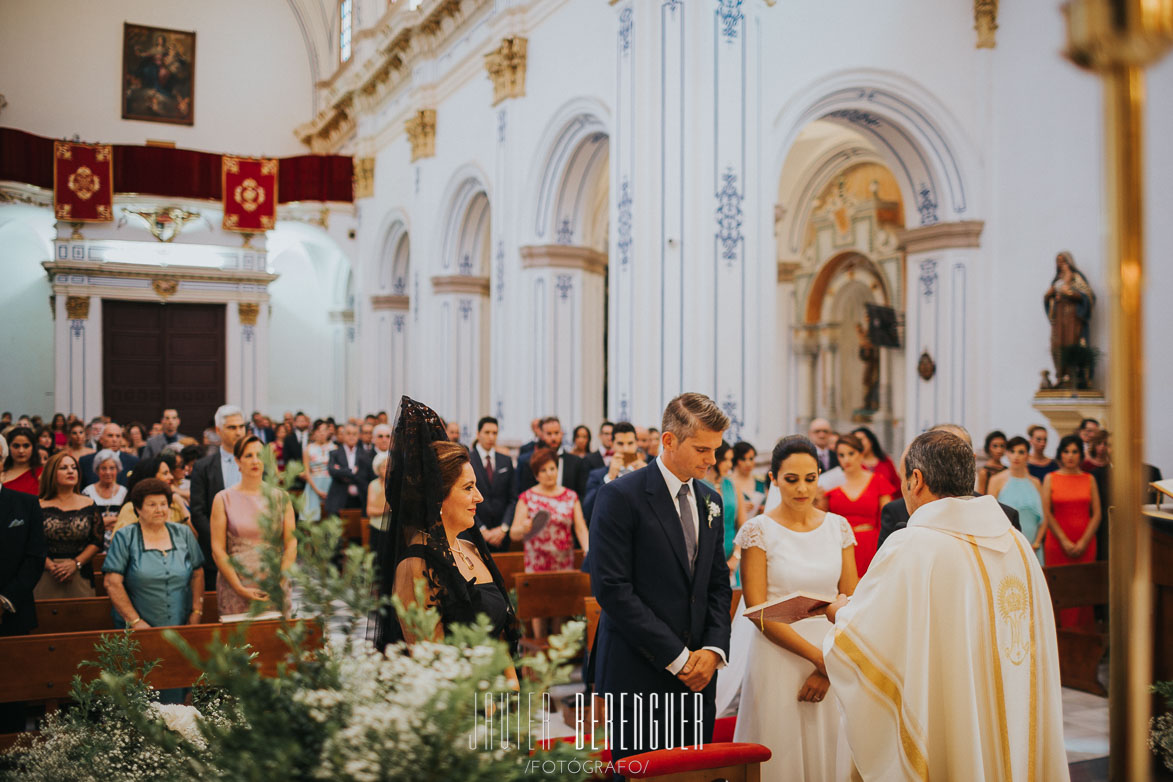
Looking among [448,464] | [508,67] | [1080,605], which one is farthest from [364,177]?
[448,464]

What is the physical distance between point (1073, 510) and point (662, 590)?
488cm

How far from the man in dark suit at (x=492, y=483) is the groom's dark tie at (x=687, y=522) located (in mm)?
3954

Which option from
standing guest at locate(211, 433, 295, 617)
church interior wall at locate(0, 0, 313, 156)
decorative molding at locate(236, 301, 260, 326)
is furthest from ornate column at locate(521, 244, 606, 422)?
church interior wall at locate(0, 0, 313, 156)

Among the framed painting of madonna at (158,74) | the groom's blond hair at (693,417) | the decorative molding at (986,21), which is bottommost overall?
the groom's blond hair at (693,417)

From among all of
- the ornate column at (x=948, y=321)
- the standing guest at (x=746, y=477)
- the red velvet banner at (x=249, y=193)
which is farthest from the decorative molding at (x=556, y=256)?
the red velvet banner at (x=249, y=193)

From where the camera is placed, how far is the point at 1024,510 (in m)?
6.54

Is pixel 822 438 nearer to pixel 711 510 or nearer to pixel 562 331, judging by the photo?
pixel 562 331

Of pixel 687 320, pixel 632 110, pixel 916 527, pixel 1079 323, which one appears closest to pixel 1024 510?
pixel 1079 323

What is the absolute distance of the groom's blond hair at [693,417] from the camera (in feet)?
9.80

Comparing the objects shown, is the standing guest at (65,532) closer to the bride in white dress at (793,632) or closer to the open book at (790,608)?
the bride in white dress at (793,632)

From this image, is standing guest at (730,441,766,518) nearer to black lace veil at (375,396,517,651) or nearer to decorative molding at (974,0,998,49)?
black lace veil at (375,396,517,651)

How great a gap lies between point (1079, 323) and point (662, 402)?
154 inches

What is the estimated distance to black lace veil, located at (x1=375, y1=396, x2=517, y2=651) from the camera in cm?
247

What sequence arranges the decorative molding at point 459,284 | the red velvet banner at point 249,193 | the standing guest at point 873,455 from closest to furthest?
the standing guest at point 873,455
the decorative molding at point 459,284
the red velvet banner at point 249,193
